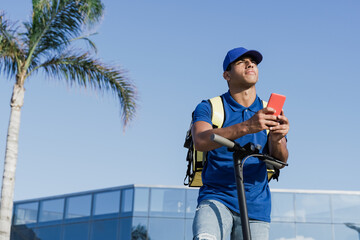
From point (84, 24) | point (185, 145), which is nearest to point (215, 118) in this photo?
point (185, 145)

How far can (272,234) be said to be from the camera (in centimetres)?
2067

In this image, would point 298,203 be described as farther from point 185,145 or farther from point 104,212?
point 185,145

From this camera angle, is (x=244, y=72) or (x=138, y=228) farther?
(x=138, y=228)

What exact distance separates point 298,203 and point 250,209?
19.1 m

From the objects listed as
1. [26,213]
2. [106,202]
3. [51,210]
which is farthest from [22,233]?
[106,202]

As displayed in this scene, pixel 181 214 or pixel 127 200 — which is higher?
pixel 127 200

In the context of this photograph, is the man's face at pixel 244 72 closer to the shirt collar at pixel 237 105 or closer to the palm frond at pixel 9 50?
the shirt collar at pixel 237 105

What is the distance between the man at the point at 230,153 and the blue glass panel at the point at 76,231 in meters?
20.4

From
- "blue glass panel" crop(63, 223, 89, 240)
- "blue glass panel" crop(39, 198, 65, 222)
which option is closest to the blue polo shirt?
"blue glass panel" crop(63, 223, 89, 240)

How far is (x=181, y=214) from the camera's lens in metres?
21.2

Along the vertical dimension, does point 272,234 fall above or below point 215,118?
above

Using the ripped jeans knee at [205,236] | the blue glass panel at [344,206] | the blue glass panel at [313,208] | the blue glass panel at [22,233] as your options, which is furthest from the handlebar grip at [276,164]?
the blue glass panel at [22,233]

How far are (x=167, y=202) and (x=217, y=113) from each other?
62.3 ft

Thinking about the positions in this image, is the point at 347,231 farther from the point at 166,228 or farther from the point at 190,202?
the point at 166,228
